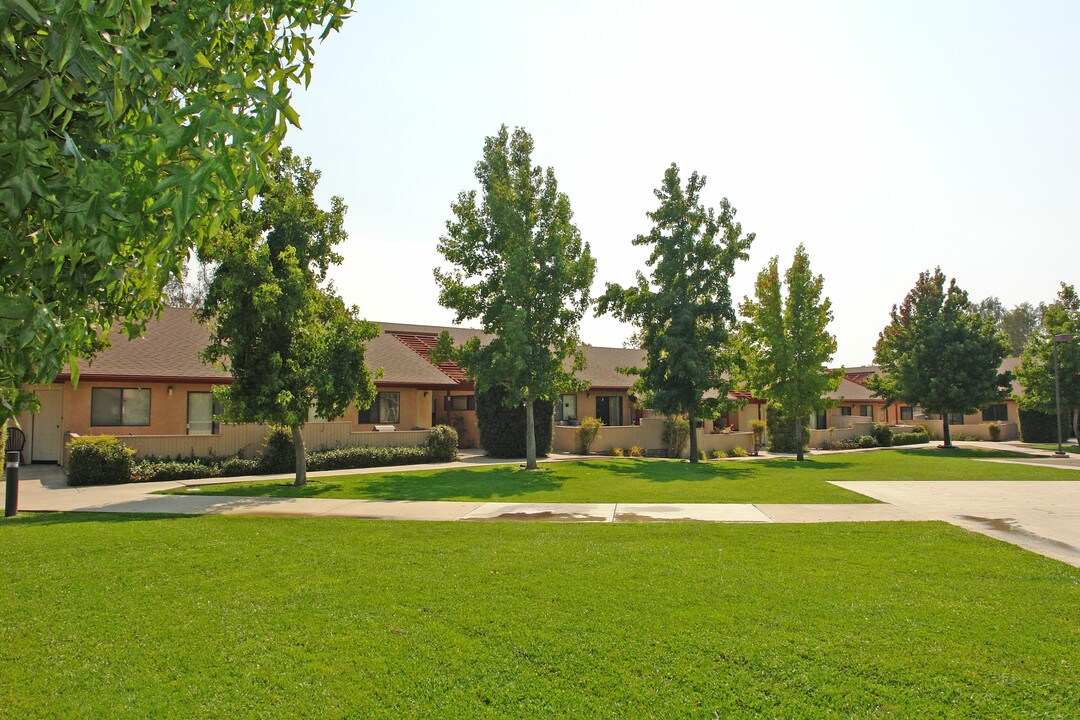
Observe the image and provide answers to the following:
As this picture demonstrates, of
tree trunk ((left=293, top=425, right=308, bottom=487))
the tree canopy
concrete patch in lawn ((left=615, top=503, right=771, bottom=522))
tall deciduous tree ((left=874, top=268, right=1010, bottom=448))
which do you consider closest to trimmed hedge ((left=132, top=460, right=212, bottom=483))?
tree trunk ((left=293, top=425, right=308, bottom=487))

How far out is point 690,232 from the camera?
1061 inches

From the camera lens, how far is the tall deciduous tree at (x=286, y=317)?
1705 cm

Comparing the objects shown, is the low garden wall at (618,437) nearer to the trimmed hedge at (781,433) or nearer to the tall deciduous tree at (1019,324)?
the trimmed hedge at (781,433)

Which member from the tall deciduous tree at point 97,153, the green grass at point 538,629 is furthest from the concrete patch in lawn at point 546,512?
the tall deciduous tree at point 97,153

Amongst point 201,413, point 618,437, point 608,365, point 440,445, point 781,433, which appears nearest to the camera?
point 201,413

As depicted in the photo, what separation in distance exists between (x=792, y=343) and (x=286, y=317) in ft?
65.8

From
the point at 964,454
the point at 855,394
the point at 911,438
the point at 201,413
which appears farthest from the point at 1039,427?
the point at 201,413

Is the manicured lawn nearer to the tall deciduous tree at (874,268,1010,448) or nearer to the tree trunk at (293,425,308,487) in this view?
the tree trunk at (293,425,308,487)

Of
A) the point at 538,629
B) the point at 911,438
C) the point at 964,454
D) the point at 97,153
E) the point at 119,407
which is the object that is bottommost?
the point at 964,454

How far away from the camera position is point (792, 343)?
28688 mm

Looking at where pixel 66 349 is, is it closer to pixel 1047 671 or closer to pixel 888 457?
pixel 1047 671

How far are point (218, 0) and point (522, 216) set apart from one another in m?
20.8

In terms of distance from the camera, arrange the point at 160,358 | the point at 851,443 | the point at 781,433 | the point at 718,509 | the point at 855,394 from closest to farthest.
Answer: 1. the point at 718,509
2. the point at 160,358
3. the point at 781,433
4. the point at 851,443
5. the point at 855,394

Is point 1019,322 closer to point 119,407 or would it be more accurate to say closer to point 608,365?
point 608,365
